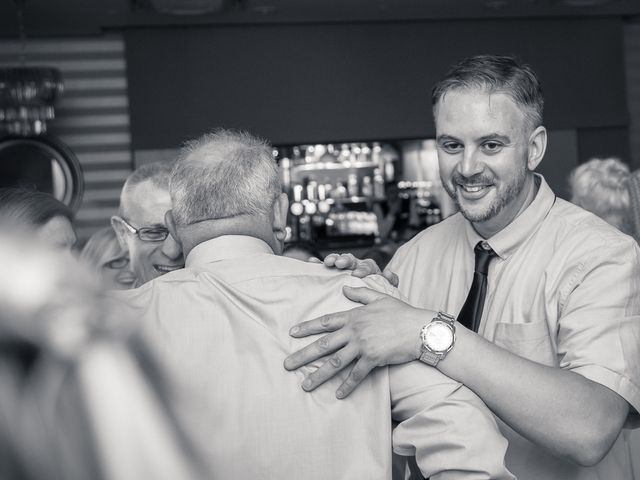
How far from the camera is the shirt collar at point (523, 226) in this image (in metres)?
2.06

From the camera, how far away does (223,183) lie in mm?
1590

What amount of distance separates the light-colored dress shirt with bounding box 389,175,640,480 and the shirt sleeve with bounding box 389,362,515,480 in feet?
1.29

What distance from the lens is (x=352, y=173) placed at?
850 cm

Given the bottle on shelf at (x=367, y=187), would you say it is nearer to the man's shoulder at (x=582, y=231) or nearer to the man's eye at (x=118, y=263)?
the man's eye at (x=118, y=263)

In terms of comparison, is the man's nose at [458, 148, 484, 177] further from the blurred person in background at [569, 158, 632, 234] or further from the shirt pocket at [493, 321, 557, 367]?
the blurred person in background at [569, 158, 632, 234]

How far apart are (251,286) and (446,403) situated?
42cm

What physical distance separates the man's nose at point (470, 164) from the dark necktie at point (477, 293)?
0.22m

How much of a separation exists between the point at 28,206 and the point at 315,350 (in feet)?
3.89

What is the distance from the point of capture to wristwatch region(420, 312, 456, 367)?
1484 mm

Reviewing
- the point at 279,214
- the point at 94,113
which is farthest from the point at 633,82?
the point at 279,214

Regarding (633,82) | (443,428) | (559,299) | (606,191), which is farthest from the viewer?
(633,82)

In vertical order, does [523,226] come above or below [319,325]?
above

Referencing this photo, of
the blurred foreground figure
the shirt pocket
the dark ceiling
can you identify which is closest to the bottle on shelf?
the dark ceiling

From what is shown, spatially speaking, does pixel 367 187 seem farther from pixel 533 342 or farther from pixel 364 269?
pixel 364 269
